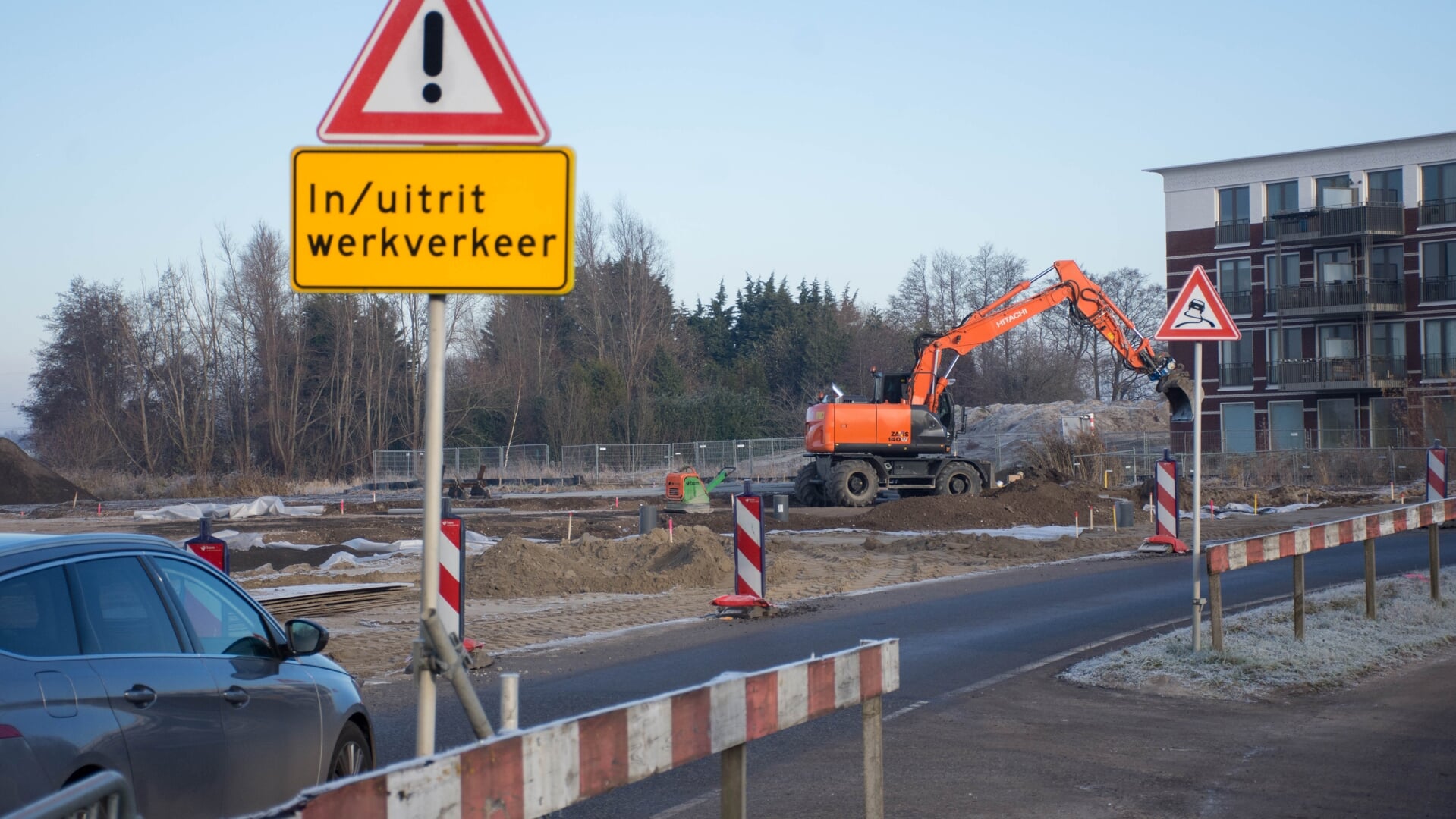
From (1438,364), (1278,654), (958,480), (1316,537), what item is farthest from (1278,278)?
(1278,654)

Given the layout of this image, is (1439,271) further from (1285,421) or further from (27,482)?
(27,482)

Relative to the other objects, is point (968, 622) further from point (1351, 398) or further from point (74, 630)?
point (1351, 398)

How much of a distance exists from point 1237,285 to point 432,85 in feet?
190

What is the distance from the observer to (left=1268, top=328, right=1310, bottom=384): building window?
181ft

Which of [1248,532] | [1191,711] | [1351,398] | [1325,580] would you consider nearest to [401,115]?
[1191,711]

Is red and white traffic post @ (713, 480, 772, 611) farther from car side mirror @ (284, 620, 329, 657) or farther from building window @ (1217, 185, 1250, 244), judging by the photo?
building window @ (1217, 185, 1250, 244)

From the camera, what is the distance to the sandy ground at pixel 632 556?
47.5 ft

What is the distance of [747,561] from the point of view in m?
14.5

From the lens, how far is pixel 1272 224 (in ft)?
182

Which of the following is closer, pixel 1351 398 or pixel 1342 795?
pixel 1342 795

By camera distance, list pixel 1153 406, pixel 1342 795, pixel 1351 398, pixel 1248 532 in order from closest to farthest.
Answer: pixel 1342 795, pixel 1248 532, pixel 1351 398, pixel 1153 406

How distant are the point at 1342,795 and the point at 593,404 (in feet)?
209

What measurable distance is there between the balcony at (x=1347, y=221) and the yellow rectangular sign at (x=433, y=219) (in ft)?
183

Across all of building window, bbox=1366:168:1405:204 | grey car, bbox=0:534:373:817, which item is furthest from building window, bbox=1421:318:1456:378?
grey car, bbox=0:534:373:817
